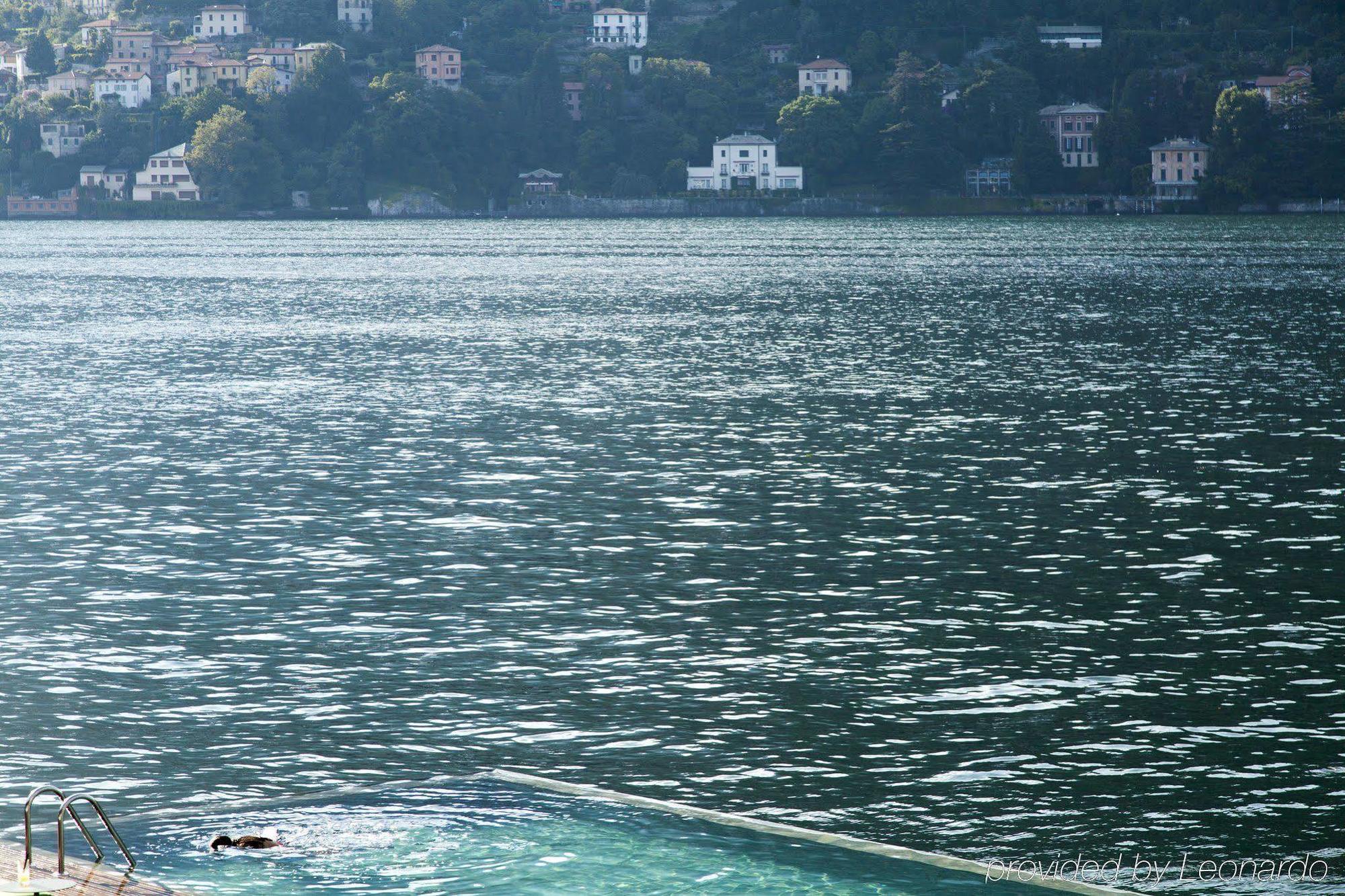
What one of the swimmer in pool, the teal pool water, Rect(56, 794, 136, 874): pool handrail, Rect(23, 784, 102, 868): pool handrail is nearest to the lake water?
the teal pool water

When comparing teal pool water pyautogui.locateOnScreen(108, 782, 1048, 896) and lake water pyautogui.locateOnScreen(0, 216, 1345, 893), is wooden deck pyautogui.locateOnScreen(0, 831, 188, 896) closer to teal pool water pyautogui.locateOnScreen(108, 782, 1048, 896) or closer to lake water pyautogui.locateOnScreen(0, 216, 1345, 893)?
teal pool water pyautogui.locateOnScreen(108, 782, 1048, 896)

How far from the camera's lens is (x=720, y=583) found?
22.3 meters

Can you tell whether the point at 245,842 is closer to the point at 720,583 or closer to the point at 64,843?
the point at 64,843

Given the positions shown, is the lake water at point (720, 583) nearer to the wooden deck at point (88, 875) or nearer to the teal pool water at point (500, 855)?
the teal pool water at point (500, 855)

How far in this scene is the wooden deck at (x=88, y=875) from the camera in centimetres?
1139

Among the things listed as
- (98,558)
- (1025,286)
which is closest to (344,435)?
(98,558)

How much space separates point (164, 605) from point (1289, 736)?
12.9m

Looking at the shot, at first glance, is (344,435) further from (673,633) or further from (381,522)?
(673,633)

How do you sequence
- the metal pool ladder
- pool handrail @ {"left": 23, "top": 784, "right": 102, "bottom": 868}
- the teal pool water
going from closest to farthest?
pool handrail @ {"left": 23, "top": 784, "right": 102, "bottom": 868} → the metal pool ladder → the teal pool water

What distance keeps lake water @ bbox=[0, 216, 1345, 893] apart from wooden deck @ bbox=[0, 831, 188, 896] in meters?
1.70

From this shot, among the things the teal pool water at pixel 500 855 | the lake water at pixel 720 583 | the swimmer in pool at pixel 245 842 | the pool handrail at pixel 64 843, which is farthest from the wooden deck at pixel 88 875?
the lake water at pixel 720 583

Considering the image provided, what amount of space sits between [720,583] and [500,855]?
32.0 ft

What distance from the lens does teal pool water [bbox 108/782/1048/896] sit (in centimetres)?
1210

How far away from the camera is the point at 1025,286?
3492 inches
